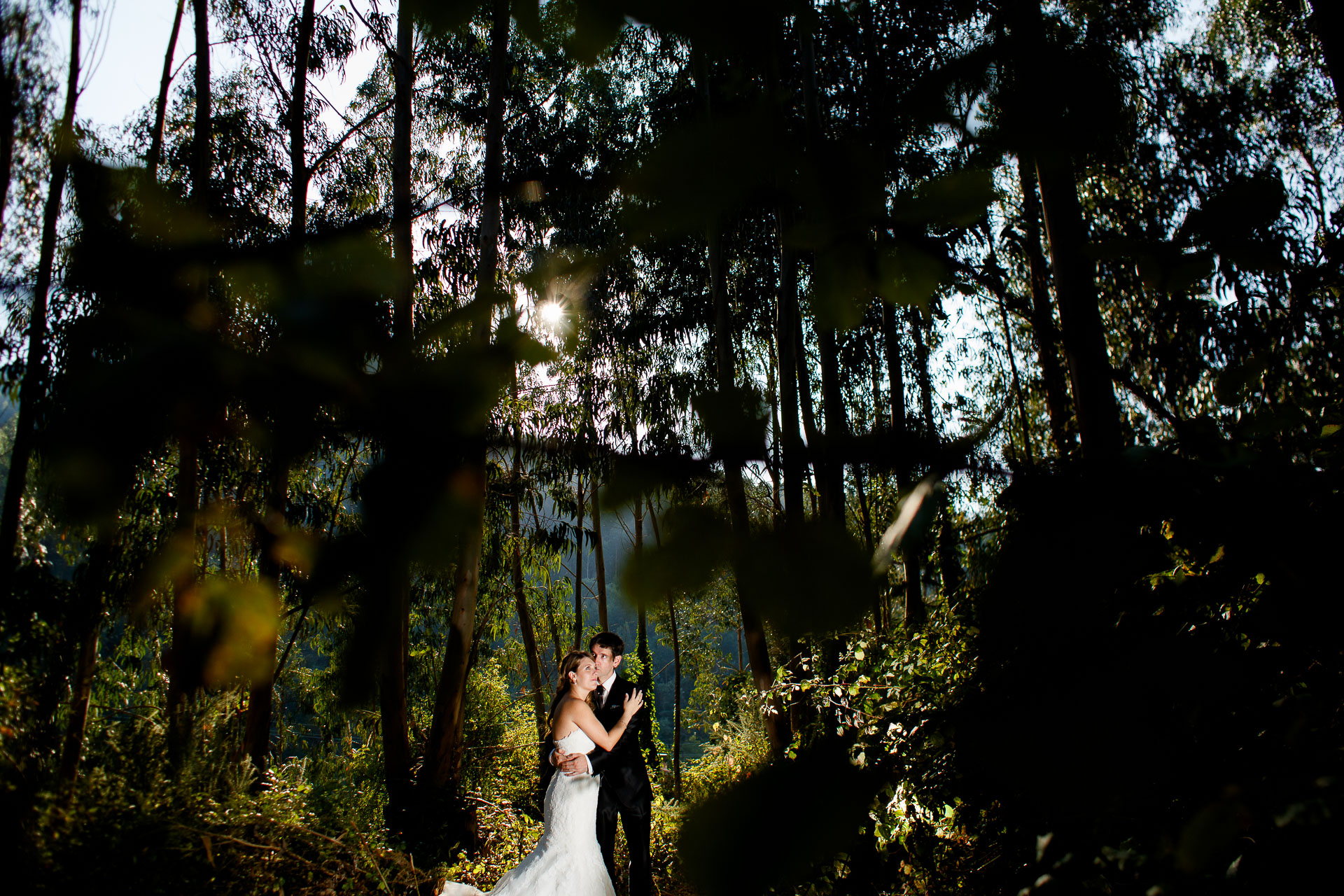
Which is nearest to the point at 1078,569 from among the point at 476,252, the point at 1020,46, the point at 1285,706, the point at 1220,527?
the point at 1220,527

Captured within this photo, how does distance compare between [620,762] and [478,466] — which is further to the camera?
[620,762]

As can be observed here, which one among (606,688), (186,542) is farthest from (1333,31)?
(606,688)

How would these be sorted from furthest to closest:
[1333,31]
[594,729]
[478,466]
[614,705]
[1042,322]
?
[614,705]
[594,729]
[1333,31]
[1042,322]
[478,466]

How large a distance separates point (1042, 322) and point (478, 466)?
1.27 ft

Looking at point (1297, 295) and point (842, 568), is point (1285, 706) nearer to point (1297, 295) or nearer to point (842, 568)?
point (1297, 295)

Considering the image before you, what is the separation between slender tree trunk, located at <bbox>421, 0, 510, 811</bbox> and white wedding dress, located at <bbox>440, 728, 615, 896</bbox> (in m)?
1.07

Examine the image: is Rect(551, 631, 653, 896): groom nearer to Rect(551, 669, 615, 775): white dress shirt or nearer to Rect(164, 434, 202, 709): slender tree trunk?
Rect(551, 669, 615, 775): white dress shirt

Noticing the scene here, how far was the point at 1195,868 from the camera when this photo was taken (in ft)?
0.84

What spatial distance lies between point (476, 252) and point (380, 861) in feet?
9.94

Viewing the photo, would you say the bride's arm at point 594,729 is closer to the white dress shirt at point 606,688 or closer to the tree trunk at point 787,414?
the white dress shirt at point 606,688

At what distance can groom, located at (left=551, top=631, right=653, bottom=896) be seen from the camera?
3.09 meters

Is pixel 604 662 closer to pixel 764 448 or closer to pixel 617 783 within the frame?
pixel 617 783

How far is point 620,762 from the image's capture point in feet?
10.3

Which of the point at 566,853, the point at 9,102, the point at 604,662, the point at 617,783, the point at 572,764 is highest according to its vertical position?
the point at 9,102
